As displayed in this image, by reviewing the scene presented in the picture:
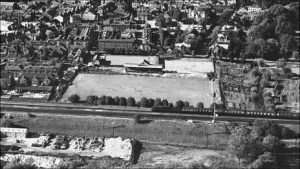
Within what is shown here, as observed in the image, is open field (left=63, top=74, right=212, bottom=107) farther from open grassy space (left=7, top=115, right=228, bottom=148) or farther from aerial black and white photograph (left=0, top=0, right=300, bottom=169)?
open grassy space (left=7, top=115, right=228, bottom=148)

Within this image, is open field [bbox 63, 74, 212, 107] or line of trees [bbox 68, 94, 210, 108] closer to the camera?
line of trees [bbox 68, 94, 210, 108]

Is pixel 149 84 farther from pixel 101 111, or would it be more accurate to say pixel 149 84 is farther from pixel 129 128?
pixel 129 128

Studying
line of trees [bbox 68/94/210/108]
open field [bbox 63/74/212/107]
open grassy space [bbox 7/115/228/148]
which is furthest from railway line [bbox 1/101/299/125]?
open field [bbox 63/74/212/107]

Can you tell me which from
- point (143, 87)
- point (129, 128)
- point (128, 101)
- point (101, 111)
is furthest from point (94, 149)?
point (143, 87)

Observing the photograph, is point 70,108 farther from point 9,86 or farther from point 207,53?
point 207,53

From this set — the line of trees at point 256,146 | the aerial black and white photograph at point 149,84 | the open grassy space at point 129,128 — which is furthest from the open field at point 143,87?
the line of trees at point 256,146

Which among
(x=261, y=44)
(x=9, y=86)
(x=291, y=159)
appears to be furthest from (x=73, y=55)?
(x=291, y=159)
